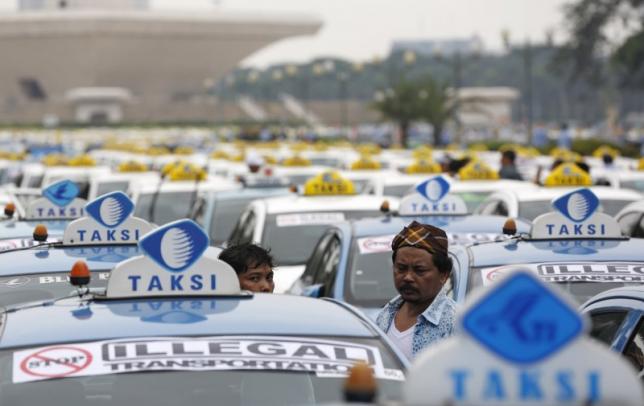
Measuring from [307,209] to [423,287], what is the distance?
5.78 metres

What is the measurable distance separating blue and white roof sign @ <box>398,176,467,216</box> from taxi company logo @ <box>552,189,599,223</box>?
2.40m

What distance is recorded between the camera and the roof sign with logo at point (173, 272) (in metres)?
4.39

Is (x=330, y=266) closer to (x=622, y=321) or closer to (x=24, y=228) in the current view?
(x=24, y=228)

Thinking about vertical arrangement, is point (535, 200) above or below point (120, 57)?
below

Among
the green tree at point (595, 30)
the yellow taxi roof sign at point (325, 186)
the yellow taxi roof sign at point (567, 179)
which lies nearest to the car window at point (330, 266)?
the yellow taxi roof sign at point (325, 186)

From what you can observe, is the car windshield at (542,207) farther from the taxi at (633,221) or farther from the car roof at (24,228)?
the car roof at (24,228)

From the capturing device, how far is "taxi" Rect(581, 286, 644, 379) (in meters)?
5.29

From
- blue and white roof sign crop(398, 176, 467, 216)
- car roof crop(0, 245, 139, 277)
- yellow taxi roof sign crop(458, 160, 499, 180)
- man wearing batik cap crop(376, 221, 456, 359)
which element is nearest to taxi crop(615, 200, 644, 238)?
blue and white roof sign crop(398, 176, 467, 216)

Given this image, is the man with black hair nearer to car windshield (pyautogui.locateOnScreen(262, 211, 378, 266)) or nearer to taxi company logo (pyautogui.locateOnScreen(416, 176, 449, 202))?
taxi company logo (pyautogui.locateOnScreen(416, 176, 449, 202))

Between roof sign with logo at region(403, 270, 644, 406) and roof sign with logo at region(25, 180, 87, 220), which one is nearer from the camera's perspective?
roof sign with logo at region(403, 270, 644, 406)

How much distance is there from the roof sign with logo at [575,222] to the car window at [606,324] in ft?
5.83

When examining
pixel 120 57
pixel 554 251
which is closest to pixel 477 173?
pixel 554 251

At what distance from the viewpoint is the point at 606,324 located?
5574mm

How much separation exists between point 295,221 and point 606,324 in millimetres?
5830
